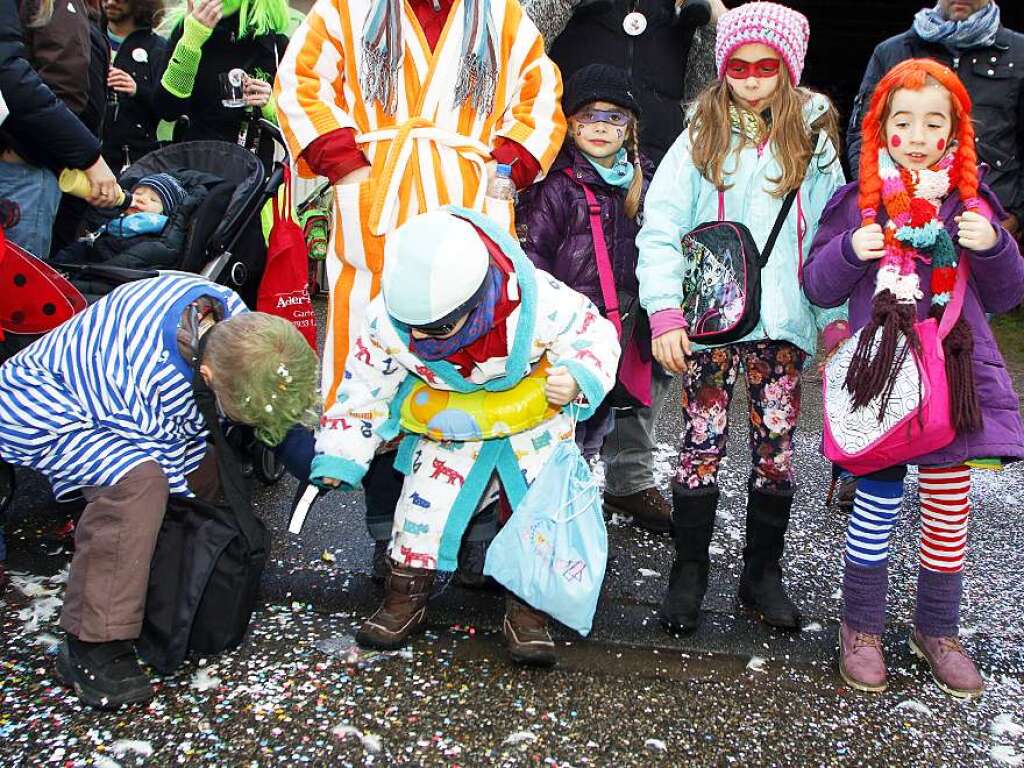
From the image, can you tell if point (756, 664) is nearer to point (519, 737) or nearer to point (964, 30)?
point (519, 737)

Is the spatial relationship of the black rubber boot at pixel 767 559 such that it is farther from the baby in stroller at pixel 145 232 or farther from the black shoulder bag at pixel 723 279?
the baby in stroller at pixel 145 232

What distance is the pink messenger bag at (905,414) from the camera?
2.15m

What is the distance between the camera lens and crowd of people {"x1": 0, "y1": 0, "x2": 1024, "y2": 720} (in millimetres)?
2189

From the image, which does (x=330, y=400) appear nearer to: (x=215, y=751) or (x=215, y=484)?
(x=215, y=484)

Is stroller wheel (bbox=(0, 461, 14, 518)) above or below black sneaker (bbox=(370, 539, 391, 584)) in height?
above

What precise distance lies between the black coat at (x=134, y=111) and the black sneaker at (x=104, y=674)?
9.11 ft

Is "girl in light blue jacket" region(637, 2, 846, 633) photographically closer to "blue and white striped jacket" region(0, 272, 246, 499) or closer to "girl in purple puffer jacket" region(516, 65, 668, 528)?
"girl in purple puffer jacket" region(516, 65, 668, 528)

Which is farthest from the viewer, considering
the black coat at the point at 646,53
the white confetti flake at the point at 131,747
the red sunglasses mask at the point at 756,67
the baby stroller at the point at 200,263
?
the black coat at the point at 646,53

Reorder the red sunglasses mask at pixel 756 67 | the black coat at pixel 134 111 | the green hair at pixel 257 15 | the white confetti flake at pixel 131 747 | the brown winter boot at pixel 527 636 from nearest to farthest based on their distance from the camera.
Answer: the white confetti flake at pixel 131 747
the brown winter boot at pixel 527 636
the red sunglasses mask at pixel 756 67
the green hair at pixel 257 15
the black coat at pixel 134 111

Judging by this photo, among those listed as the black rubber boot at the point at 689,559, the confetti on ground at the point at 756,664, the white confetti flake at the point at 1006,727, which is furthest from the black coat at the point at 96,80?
the white confetti flake at the point at 1006,727

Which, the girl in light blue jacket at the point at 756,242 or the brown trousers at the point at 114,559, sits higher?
the girl in light blue jacket at the point at 756,242

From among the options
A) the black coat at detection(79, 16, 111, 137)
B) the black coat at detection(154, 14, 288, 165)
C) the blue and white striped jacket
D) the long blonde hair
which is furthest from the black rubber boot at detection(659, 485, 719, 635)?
the black coat at detection(154, 14, 288, 165)

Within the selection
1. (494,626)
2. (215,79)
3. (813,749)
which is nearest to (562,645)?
(494,626)

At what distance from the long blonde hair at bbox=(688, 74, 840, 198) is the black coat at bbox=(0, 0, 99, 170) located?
5.94 ft
